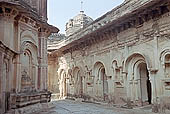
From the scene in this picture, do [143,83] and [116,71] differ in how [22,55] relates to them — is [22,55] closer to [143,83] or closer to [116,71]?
[116,71]

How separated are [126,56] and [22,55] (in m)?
5.18

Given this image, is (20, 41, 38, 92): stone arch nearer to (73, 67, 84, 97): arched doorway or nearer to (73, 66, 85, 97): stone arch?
(73, 66, 85, 97): stone arch

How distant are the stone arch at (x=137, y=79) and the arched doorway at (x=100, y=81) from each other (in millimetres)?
2979

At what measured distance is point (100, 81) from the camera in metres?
13.2

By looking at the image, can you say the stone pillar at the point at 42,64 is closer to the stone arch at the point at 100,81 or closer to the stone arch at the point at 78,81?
the stone arch at the point at 100,81

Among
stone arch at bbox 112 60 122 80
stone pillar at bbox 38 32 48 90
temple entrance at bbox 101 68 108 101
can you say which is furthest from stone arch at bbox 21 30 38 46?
temple entrance at bbox 101 68 108 101

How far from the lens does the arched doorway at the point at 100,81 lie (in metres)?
12.9

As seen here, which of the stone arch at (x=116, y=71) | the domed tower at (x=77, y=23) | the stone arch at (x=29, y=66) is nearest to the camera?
the stone arch at (x=29, y=66)

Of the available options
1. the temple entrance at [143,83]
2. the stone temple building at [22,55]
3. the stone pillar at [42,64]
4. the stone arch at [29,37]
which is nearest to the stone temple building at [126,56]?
the temple entrance at [143,83]

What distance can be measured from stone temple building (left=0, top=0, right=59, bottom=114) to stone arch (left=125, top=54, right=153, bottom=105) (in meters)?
4.50

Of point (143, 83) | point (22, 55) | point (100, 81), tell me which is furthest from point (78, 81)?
point (22, 55)

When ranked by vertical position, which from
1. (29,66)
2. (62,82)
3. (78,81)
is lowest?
(62,82)

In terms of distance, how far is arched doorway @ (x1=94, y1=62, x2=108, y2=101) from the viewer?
12.9 metres

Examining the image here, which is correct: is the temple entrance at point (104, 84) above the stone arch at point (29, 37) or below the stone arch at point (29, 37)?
below
